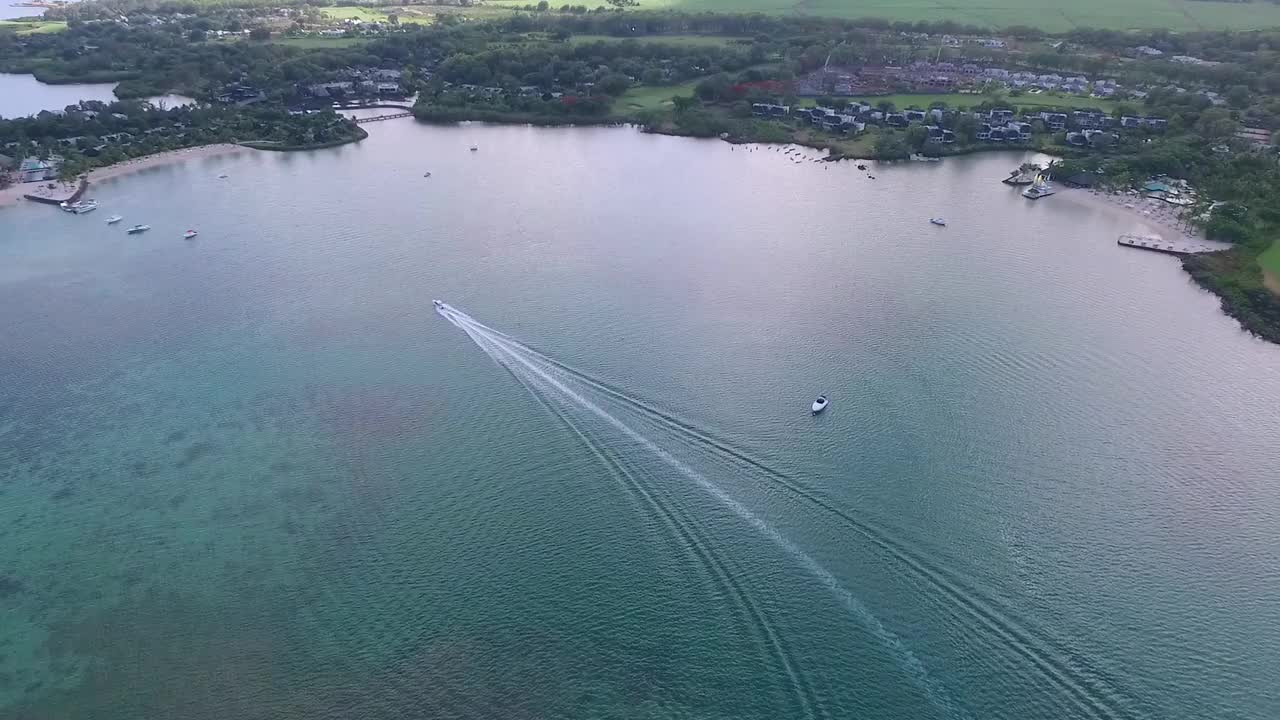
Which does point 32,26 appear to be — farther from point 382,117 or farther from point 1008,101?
point 1008,101

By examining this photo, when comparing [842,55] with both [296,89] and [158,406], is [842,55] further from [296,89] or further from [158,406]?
[158,406]

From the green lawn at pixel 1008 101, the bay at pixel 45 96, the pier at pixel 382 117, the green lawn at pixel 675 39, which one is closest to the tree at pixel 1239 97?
the green lawn at pixel 1008 101

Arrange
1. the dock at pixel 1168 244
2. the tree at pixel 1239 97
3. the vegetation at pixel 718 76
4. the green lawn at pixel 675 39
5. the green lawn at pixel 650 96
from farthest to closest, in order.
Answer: the green lawn at pixel 675 39 < the green lawn at pixel 650 96 < the tree at pixel 1239 97 < the vegetation at pixel 718 76 < the dock at pixel 1168 244

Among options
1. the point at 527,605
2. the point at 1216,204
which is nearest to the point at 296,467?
the point at 527,605

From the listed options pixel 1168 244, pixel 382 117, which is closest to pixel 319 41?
pixel 382 117

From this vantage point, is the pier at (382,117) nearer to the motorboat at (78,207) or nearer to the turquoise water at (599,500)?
the motorboat at (78,207)

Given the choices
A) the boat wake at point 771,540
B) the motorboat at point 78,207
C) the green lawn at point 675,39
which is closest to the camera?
Result: the boat wake at point 771,540

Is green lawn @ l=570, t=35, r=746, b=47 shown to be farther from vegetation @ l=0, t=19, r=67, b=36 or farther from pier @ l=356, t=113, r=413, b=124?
vegetation @ l=0, t=19, r=67, b=36

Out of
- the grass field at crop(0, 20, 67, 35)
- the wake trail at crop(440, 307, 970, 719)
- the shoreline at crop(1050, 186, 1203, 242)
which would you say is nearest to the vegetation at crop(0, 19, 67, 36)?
the grass field at crop(0, 20, 67, 35)
